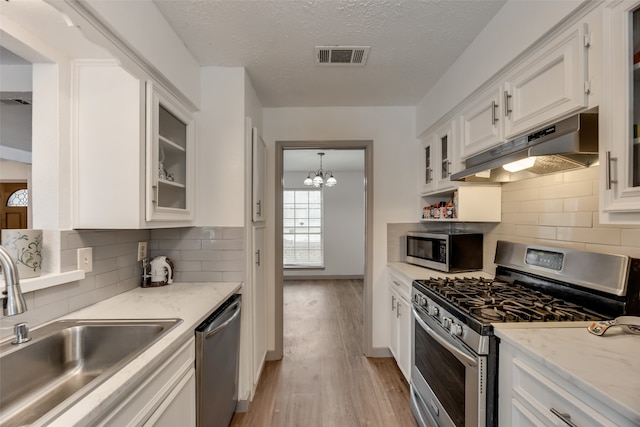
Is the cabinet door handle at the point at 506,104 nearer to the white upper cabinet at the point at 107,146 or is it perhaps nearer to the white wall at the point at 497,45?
the white wall at the point at 497,45

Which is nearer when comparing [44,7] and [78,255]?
[44,7]

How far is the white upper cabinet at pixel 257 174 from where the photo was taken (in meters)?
2.17

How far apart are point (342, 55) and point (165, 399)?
6.71 feet

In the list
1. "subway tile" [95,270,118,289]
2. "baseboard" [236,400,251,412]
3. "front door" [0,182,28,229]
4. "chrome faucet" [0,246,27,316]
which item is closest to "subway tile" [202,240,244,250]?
"subway tile" [95,270,118,289]

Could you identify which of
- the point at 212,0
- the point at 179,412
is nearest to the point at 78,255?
the point at 179,412

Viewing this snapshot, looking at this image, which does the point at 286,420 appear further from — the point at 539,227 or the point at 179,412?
the point at 539,227

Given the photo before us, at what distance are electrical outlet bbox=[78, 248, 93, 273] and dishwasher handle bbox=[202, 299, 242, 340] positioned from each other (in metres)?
0.68

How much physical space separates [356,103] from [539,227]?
1.78 metres

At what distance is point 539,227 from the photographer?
170 centimetres

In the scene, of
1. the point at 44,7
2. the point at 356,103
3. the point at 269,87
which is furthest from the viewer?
the point at 356,103

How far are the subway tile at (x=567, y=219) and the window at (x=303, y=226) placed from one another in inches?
199

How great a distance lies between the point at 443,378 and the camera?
1.49 metres

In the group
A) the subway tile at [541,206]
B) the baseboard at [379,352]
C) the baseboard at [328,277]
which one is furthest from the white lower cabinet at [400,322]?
the baseboard at [328,277]

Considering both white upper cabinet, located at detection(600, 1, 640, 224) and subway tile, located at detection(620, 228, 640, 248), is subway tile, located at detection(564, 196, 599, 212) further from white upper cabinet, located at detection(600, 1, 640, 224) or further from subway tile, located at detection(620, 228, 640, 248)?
white upper cabinet, located at detection(600, 1, 640, 224)
